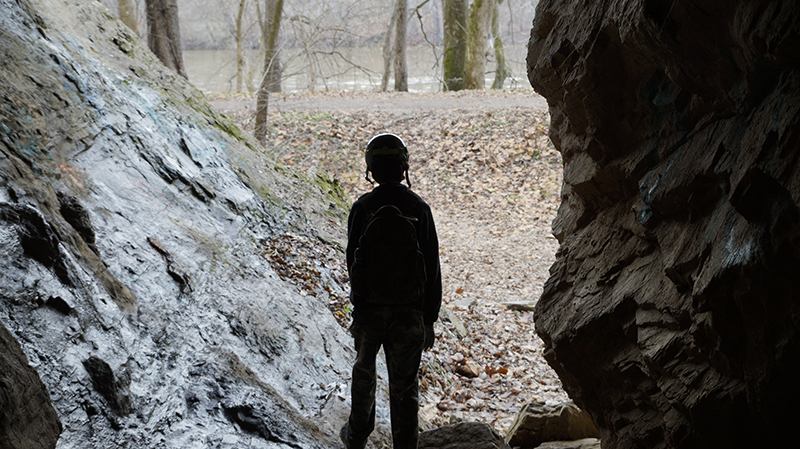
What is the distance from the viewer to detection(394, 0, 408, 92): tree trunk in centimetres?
1992

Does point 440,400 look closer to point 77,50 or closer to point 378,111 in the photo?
point 77,50

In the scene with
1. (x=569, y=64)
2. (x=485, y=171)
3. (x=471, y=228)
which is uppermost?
(x=485, y=171)

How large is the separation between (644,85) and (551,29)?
121 cm

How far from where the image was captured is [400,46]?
20.8m

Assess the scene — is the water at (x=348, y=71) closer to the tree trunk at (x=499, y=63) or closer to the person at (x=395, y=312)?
the tree trunk at (x=499, y=63)

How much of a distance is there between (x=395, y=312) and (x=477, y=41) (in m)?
18.1

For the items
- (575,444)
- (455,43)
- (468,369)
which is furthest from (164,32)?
(455,43)

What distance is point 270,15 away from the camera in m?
16.0

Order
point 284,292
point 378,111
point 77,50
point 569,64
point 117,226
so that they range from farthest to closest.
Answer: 1. point 378,111
2. point 77,50
3. point 284,292
4. point 117,226
5. point 569,64

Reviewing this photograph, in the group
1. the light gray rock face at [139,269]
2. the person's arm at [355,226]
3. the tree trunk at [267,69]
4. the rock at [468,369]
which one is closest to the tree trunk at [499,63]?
the tree trunk at [267,69]

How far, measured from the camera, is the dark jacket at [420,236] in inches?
134

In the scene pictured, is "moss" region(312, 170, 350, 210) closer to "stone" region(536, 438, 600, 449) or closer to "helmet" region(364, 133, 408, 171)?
"stone" region(536, 438, 600, 449)

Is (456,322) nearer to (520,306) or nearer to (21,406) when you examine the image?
(520,306)

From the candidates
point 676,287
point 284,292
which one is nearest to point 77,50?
point 284,292
